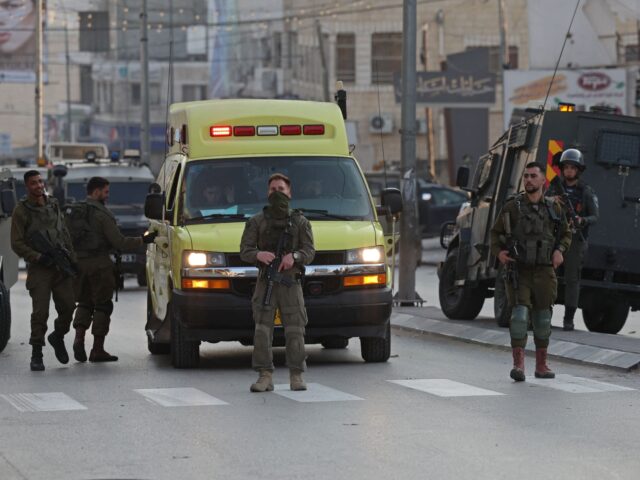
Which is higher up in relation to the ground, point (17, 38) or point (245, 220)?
point (17, 38)

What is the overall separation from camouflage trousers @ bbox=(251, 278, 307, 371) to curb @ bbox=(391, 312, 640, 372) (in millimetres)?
3379

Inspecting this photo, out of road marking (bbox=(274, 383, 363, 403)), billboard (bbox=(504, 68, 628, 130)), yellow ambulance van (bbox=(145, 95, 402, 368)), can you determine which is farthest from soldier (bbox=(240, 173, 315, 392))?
billboard (bbox=(504, 68, 628, 130))

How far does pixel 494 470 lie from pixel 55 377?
6.29 metres

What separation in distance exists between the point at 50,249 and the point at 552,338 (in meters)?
5.40

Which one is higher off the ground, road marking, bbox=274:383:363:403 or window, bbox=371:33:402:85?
window, bbox=371:33:402:85

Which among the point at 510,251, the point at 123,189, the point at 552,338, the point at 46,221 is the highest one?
the point at 46,221

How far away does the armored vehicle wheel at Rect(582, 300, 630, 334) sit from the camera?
64.7ft

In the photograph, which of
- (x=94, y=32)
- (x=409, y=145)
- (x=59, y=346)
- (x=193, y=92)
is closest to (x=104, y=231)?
(x=59, y=346)

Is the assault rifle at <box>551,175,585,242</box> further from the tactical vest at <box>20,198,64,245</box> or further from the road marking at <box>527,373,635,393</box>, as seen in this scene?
the tactical vest at <box>20,198,64,245</box>

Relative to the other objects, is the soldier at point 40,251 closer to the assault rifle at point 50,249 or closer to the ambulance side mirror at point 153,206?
the assault rifle at point 50,249

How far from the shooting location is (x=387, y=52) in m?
69.8

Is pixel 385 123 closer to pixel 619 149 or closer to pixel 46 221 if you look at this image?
pixel 619 149

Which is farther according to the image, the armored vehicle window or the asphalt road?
the armored vehicle window

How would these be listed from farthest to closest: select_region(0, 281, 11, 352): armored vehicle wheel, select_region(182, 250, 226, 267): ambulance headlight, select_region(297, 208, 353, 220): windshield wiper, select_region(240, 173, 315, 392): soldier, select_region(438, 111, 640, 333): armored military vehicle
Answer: select_region(438, 111, 640, 333): armored military vehicle, select_region(0, 281, 11, 352): armored vehicle wheel, select_region(297, 208, 353, 220): windshield wiper, select_region(182, 250, 226, 267): ambulance headlight, select_region(240, 173, 315, 392): soldier
